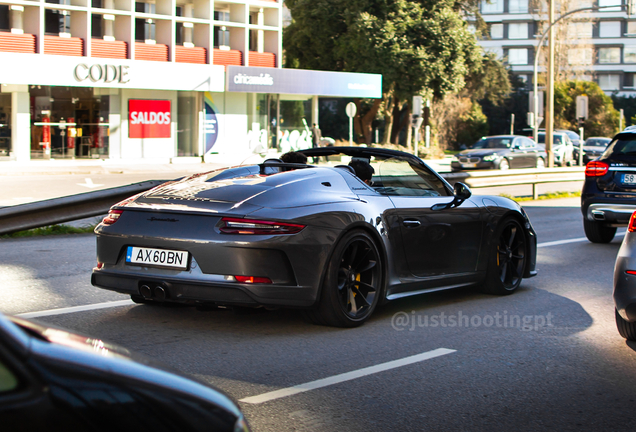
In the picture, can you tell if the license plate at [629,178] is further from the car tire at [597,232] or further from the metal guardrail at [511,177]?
the metal guardrail at [511,177]

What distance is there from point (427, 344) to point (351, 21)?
41.7 meters

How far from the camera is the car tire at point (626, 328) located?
18.6ft

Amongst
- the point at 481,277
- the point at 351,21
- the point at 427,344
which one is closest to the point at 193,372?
the point at 427,344

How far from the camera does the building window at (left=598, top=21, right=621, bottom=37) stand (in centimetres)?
10769

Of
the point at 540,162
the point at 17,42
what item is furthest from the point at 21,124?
the point at 540,162

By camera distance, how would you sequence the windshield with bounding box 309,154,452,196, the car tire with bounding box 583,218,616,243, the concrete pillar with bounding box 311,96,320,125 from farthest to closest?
the concrete pillar with bounding box 311,96,320,125, the car tire with bounding box 583,218,616,243, the windshield with bounding box 309,154,452,196

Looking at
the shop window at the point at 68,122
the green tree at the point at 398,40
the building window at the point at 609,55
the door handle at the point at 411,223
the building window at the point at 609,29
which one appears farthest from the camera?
the building window at the point at 609,55

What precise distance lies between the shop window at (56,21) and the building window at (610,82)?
89908 mm

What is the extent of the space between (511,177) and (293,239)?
13745 millimetres

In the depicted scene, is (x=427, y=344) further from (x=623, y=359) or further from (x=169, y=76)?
(x=169, y=76)

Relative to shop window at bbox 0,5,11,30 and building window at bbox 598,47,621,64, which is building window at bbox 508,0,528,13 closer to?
building window at bbox 598,47,621,64

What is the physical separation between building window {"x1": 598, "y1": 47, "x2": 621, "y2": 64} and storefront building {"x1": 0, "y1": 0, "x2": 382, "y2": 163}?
76446mm

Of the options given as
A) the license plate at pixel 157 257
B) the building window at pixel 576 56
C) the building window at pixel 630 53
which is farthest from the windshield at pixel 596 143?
the building window at pixel 630 53

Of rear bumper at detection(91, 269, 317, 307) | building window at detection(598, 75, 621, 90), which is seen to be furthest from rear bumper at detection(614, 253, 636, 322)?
building window at detection(598, 75, 621, 90)
